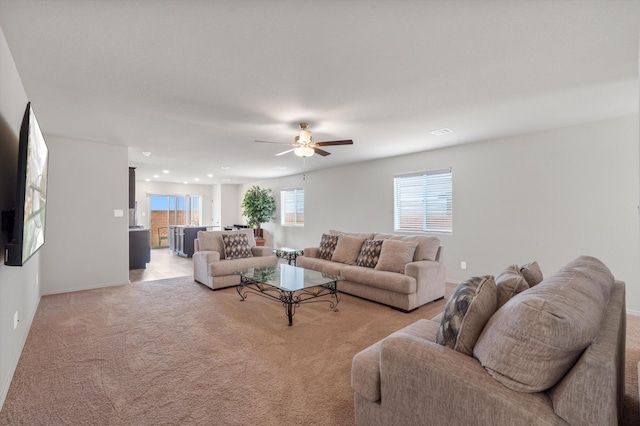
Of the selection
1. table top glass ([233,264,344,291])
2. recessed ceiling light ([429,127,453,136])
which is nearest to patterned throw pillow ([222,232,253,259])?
table top glass ([233,264,344,291])

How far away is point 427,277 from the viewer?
3.67 metres

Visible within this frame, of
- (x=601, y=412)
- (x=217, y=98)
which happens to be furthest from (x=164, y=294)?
(x=601, y=412)

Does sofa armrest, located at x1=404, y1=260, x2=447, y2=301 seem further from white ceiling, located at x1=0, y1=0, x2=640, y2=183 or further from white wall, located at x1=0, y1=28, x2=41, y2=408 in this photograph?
white wall, located at x1=0, y1=28, x2=41, y2=408

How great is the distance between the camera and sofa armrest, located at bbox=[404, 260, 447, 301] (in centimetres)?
356

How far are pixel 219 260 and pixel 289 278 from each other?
1643 millimetres

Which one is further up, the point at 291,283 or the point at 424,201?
the point at 424,201

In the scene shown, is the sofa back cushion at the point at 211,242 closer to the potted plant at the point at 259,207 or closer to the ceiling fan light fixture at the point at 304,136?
the ceiling fan light fixture at the point at 304,136

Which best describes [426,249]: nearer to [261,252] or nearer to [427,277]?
[427,277]

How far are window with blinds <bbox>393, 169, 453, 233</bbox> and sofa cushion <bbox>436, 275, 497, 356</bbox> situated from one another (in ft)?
12.7

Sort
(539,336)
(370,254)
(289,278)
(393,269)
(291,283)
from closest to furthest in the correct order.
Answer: (539,336)
(291,283)
(289,278)
(393,269)
(370,254)

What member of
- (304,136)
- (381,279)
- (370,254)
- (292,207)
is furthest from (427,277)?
(292,207)

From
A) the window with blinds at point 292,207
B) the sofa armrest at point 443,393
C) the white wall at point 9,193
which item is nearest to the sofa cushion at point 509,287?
the sofa armrest at point 443,393

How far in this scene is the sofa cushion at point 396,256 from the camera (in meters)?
3.83

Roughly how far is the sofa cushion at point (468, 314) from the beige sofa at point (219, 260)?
3.49 meters
